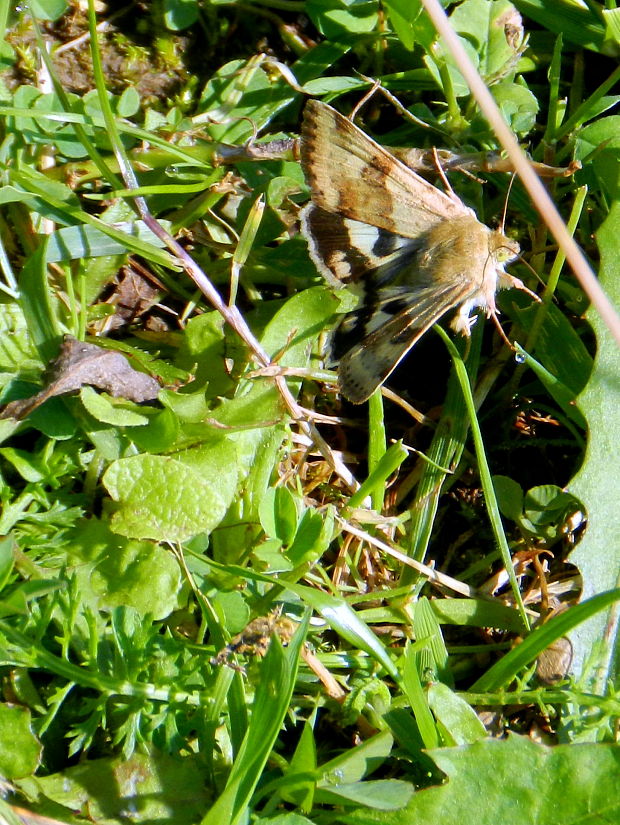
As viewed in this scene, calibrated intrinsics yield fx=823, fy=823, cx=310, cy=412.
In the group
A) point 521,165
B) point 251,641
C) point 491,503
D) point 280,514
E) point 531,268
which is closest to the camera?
point 521,165

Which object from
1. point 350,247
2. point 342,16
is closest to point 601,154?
point 350,247

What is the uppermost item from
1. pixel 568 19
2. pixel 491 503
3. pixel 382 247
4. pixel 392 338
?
pixel 568 19

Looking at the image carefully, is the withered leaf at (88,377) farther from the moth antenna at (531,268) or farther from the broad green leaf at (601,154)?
the broad green leaf at (601,154)

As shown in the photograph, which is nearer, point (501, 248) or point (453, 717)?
point (453, 717)

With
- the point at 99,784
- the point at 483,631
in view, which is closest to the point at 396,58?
the point at 483,631

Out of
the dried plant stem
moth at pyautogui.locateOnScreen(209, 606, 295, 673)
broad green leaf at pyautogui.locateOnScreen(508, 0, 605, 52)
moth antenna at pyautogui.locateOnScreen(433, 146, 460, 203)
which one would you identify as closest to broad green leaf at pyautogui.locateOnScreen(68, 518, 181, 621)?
moth at pyautogui.locateOnScreen(209, 606, 295, 673)

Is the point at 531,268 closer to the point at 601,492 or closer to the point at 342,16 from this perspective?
the point at 601,492

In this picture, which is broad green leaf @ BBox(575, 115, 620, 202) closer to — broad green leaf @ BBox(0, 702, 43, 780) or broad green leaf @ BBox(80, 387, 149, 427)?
broad green leaf @ BBox(80, 387, 149, 427)
